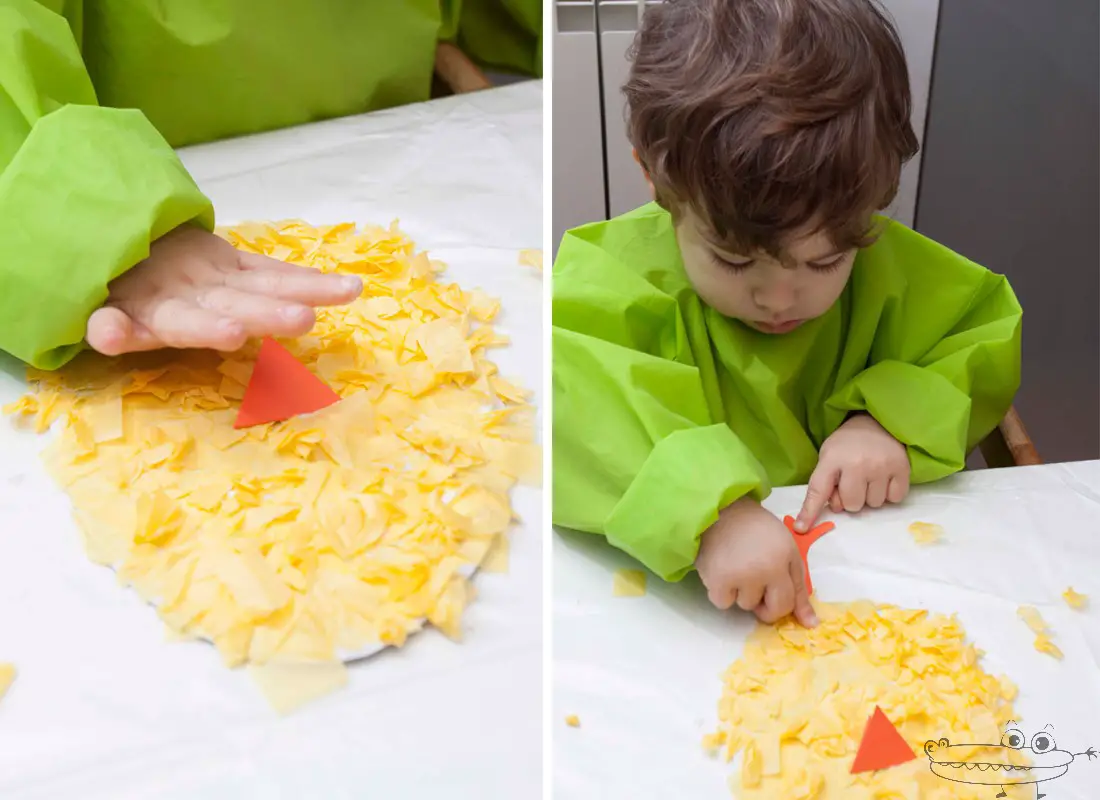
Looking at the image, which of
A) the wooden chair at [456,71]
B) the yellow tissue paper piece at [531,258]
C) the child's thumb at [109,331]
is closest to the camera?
the child's thumb at [109,331]

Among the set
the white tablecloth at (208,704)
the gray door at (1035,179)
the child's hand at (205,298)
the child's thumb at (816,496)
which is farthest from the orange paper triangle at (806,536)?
the gray door at (1035,179)

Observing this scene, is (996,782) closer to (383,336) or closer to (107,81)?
(383,336)

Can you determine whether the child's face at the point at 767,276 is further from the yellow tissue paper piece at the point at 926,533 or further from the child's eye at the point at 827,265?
the yellow tissue paper piece at the point at 926,533

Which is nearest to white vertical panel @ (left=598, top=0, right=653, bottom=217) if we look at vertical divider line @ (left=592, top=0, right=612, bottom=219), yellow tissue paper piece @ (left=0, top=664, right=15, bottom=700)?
vertical divider line @ (left=592, top=0, right=612, bottom=219)

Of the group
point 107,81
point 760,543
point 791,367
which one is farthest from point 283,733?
point 107,81

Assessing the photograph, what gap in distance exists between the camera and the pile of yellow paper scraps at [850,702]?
1.05 feet

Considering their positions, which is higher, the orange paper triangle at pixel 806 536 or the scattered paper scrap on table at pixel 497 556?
the scattered paper scrap on table at pixel 497 556

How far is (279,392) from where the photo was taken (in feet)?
1.44

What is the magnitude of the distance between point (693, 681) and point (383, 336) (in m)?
0.22

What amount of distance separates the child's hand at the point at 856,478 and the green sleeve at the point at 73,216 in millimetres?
302

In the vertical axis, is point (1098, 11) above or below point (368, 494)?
above

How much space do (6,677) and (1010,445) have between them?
1.63 ft

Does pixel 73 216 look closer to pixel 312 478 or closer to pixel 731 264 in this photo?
pixel 312 478

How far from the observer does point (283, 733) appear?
34cm
